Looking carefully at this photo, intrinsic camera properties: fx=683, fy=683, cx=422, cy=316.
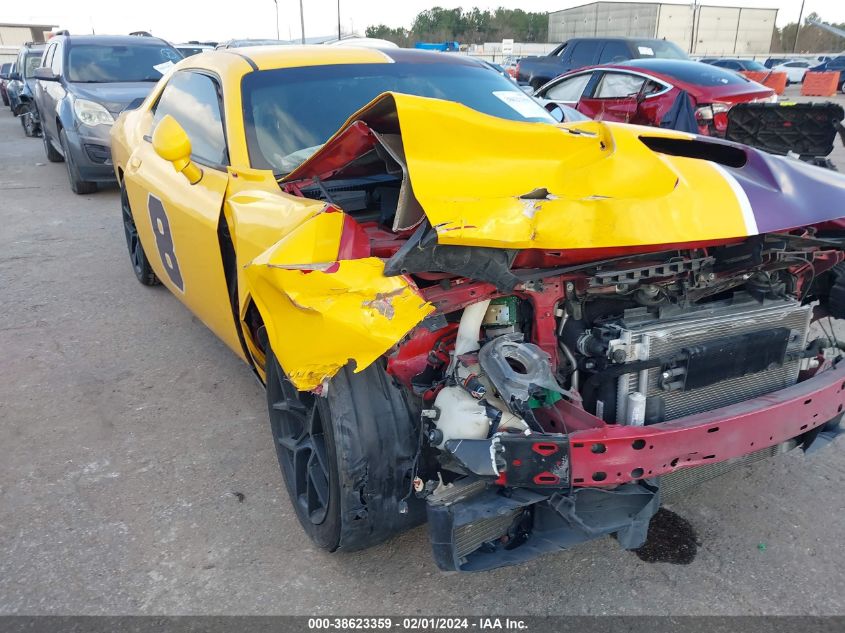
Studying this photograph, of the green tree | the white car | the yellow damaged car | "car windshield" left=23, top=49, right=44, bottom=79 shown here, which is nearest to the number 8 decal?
the yellow damaged car

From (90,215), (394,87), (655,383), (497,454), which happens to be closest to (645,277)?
(655,383)

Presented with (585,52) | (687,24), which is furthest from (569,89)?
(687,24)

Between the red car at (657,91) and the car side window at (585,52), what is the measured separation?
461 centimetres

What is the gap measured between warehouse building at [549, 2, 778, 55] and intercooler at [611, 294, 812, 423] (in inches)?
2313

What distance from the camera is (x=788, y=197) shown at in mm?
2176

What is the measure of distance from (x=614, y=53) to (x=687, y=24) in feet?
170

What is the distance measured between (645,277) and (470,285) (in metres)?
0.57

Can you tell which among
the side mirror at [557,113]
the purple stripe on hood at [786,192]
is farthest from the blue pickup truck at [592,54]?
the purple stripe on hood at [786,192]

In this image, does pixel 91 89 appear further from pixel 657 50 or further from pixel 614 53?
pixel 657 50

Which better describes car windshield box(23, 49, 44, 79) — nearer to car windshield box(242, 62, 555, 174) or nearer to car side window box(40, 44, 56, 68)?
car side window box(40, 44, 56, 68)

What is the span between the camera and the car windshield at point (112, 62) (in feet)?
28.2

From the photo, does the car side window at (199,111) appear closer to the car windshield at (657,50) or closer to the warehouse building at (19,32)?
the car windshield at (657,50)

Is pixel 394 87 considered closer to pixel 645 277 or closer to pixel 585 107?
pixel 645 277

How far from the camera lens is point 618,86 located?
28.2ft
